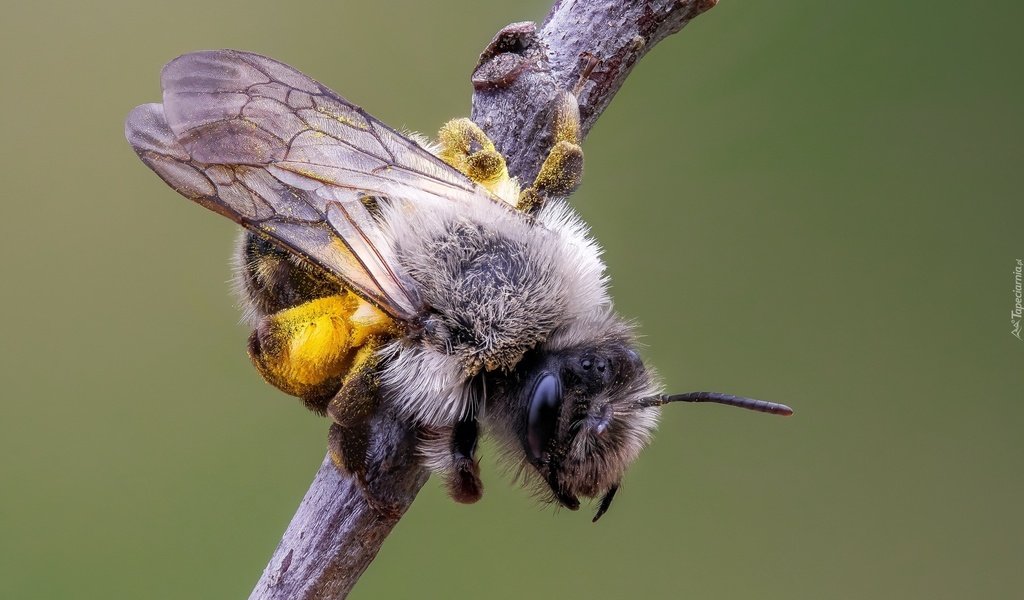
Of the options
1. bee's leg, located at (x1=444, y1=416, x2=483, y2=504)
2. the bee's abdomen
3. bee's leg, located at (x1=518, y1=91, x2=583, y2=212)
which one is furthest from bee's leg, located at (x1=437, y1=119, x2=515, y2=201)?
bee's leg, located at (x1=444, y1=416, x2=483, y2=504)

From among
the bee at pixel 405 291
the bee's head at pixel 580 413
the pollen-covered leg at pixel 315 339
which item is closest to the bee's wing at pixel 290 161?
the bee at pixel 405 291

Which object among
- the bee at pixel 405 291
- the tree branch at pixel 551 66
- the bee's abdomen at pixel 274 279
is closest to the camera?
the bee at pixel 405 291

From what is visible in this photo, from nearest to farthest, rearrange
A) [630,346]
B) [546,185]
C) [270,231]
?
[270,231] → [630,346] → [546,185]

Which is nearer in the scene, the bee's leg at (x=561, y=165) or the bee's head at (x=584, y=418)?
the bee's head at (x=584, y=418)

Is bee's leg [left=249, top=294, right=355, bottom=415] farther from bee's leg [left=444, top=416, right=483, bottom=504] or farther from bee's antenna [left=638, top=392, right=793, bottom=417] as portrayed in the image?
bee's antenna [left=638, top=392, right=793, bottom=417]

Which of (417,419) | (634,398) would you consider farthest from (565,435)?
(417,419)

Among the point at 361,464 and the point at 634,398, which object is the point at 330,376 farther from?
the point at 634,398

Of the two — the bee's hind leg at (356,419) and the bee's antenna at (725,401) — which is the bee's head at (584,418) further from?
the bee's hind leg at (356,419)

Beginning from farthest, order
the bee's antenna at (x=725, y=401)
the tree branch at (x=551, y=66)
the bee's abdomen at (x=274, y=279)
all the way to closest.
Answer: the tree branch at (x=551, y=66)
the bee's abdomen at (x=274, y=279)
the bee's antenna at (x=725, y=401)
